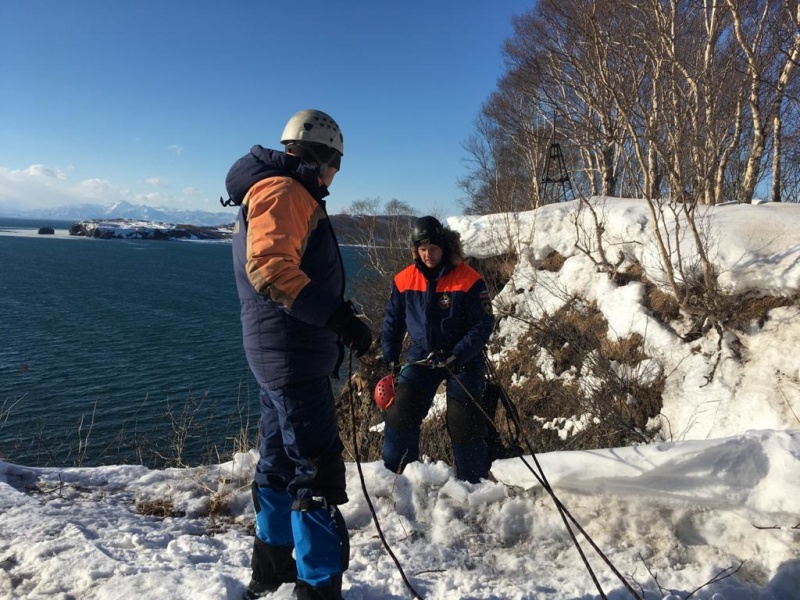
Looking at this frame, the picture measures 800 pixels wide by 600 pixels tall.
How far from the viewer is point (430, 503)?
291 cm

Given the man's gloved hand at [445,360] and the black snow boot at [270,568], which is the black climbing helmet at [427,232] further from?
the black snow boot at [270,568]

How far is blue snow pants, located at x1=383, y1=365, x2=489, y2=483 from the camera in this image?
11.8ft

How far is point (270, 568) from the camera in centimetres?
226

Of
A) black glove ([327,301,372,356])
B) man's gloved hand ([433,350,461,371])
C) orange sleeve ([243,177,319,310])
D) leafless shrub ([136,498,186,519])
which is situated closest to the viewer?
orange sleeve ([243,177,319,310])

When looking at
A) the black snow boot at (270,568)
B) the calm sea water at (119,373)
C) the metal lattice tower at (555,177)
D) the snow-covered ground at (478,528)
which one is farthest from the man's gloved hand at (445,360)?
the metal lattice tower at (555,177)

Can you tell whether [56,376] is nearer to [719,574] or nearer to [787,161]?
[719,574]

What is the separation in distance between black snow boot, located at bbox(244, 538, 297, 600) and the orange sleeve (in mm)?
1190

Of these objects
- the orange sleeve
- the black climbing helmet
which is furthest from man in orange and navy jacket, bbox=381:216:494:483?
the orange sleeve

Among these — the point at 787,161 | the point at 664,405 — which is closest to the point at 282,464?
the point at 664,405

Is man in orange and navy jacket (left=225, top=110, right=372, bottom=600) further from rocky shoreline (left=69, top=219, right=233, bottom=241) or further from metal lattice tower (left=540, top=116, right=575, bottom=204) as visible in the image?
rocky shoreline (left=69, top=219, right=233, bottom=241)

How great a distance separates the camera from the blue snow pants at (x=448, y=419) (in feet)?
11.8

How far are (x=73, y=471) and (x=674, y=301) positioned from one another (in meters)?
7.56

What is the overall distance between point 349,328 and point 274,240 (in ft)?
1.59

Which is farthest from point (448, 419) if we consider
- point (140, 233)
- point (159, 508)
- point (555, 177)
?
point (140, 233)
